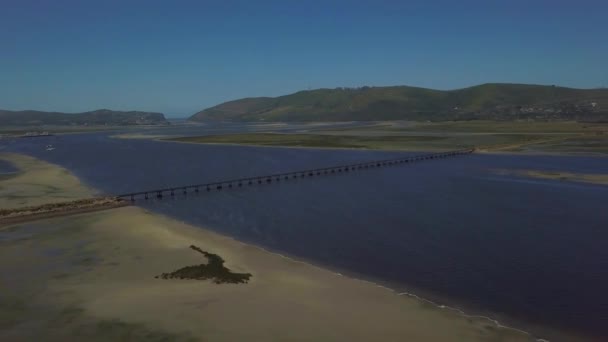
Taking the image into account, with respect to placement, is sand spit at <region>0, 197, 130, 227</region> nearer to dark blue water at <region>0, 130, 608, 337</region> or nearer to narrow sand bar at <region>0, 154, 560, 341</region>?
dark blue water at <region>0, 130, 608, 337</region>

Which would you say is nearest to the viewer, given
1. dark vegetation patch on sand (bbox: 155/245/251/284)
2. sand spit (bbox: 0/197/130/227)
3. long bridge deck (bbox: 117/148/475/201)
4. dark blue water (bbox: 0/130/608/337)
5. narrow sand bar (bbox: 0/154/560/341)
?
narrow sand bar (bbox: 0/154/560/341)

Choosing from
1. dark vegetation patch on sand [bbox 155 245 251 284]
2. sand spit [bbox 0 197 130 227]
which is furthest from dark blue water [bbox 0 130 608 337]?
dark vegetation patch on sand [bbox 155 245 251 284]

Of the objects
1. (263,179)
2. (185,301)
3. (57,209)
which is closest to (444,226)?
(185,301)

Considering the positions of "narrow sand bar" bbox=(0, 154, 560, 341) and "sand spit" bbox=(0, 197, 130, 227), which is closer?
Result: "narrow sand bar" bbox=(0, 154, 560, 341)

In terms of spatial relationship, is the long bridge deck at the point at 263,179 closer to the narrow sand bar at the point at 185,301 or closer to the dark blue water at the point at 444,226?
the dark blue water at the point at 444,226

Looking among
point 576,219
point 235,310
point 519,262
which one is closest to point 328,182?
point 576,219

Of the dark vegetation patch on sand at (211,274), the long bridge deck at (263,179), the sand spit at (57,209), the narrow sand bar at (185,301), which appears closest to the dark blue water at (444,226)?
the narrow sand bar at (185,301)

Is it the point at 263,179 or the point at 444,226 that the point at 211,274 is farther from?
the point at 263,179
